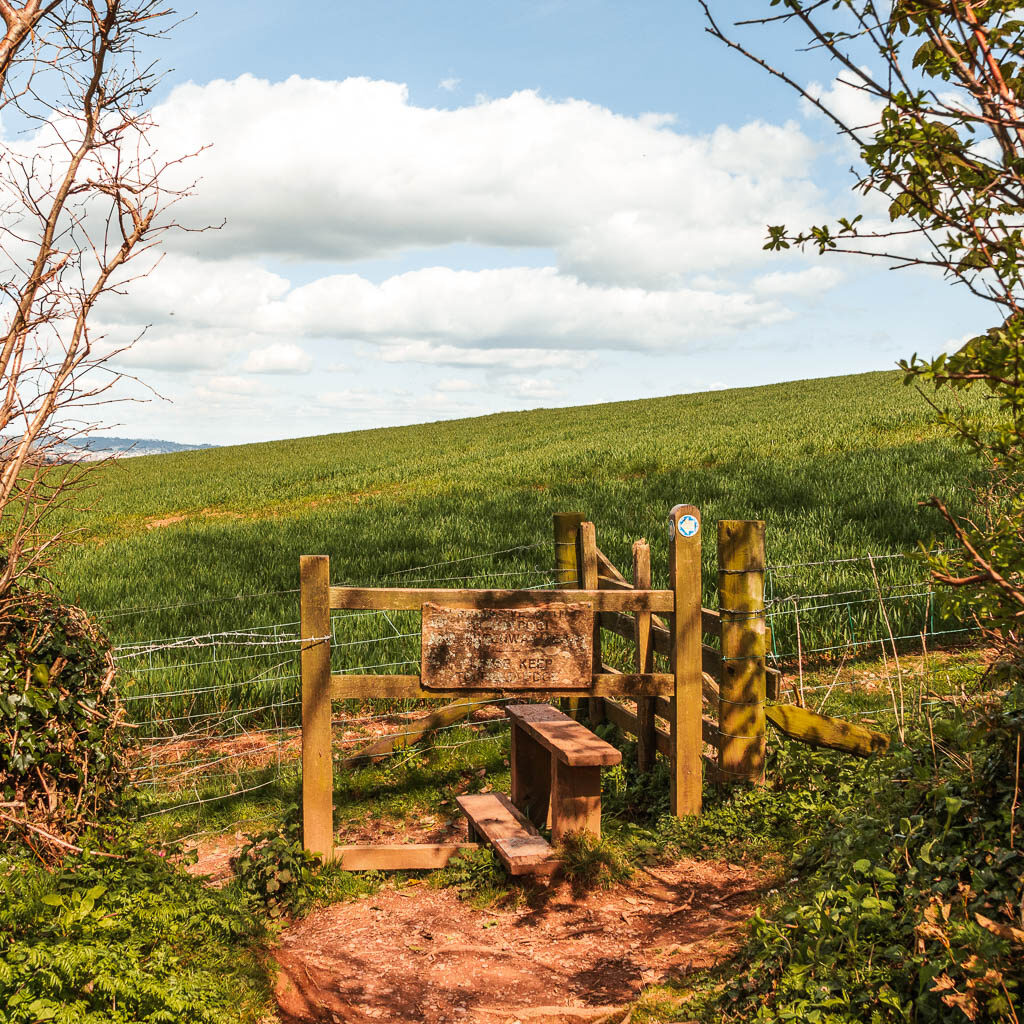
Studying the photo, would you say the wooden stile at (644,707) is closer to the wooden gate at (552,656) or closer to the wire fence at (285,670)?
the wooden gate at (552,656)

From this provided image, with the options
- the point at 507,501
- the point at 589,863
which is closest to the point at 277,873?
the point at 589,863

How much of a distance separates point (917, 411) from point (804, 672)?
72.3 feet

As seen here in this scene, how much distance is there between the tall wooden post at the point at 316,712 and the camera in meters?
5.42

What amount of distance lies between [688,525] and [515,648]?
137 cm

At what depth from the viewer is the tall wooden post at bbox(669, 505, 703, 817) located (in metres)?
5.80

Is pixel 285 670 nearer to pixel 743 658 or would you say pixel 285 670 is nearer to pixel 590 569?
pixel 590 569

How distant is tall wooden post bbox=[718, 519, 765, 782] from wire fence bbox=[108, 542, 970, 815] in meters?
1.20

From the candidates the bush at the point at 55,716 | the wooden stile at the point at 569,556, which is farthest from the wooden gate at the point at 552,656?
the wooden stile at the point at 569,556

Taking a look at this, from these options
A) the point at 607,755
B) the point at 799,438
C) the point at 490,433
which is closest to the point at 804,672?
the point at 607,755

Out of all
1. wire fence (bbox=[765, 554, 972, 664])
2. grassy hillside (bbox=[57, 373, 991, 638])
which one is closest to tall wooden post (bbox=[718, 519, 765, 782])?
wire fence (bbox=[765, 554, 972, 664])

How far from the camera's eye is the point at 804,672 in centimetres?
905

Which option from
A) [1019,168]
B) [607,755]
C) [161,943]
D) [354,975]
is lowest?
[354,975]

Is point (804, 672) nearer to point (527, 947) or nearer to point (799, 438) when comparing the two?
point (527, 947)

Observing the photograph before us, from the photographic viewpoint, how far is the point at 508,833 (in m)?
5.36
